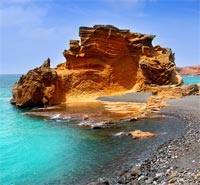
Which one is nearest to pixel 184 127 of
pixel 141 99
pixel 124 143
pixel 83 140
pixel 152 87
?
pixel 124 143

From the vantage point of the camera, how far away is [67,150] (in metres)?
17.9

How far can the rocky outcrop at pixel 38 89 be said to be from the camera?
36281mm

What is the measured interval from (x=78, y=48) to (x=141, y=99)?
38.2ft

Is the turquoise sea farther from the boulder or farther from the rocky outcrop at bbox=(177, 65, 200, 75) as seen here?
the rocky outcrop at bbox=(177, 65, 200, 75)

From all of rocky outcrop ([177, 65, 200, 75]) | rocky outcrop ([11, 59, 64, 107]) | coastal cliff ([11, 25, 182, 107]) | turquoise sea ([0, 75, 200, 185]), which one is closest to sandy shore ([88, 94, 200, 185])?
turquoise sea ([0, 75, 200, 185])

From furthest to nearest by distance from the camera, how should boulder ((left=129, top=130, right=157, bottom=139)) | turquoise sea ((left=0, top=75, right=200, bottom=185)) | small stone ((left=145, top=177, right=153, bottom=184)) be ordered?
boulder ((left=129, top=130, right=157, bottom=139))
turquoise sea ((left=0, top=75, right=200, bottom=185))
small stone ((left=145, top=177, right=153, bottom=184))

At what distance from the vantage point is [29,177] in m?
14.0

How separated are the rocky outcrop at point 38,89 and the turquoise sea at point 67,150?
9.93 m

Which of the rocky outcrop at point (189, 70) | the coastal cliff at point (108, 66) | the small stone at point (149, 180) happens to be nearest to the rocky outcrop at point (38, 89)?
the coastal cliff at point (108, 66)

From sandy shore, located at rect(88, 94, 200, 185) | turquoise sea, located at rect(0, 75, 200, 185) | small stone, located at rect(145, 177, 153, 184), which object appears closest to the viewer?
sandy shore, located at rect(88, 94, 200, 185)

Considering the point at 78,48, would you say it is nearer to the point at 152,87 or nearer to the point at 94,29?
the point at 94,29

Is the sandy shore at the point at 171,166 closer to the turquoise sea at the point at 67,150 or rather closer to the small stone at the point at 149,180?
the small stone at the point at 149,180

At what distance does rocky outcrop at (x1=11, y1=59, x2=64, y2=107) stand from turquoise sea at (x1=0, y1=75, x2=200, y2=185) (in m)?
9.93

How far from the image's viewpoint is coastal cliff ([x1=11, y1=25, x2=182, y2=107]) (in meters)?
40.5
